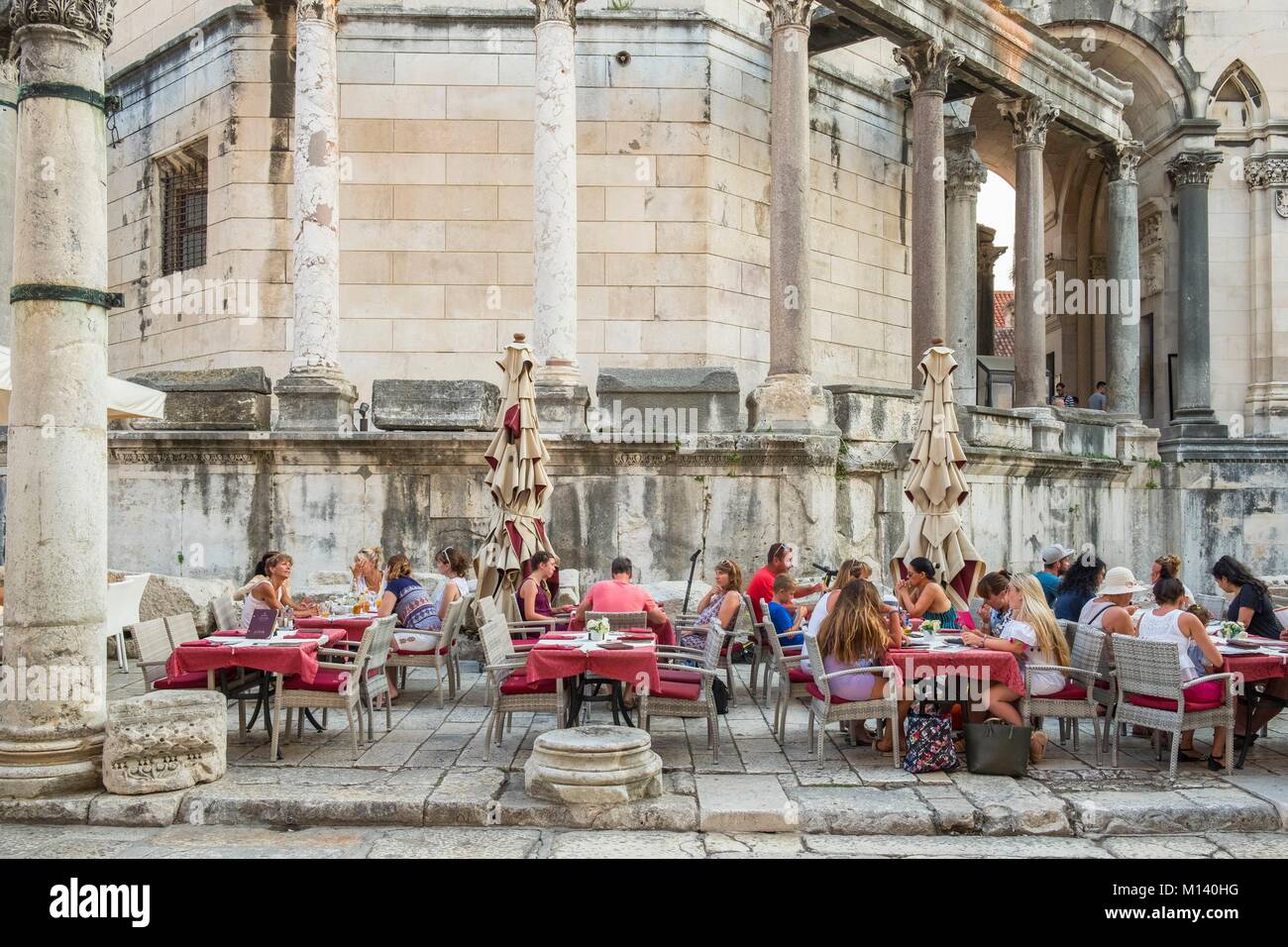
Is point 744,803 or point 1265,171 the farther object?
point 1265,171

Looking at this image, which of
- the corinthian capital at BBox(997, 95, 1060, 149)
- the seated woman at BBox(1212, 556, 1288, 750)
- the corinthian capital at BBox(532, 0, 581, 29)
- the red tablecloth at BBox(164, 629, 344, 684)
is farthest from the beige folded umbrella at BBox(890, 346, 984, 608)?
the corinthian capital at BBox(997, 95, 1060, 149)

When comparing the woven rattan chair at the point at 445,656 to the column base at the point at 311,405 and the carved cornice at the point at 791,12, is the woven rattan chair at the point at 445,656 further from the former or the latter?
the carved cornice at the point at 791,12

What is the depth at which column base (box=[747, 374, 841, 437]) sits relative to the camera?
43.6 feet

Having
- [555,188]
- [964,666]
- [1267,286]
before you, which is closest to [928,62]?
[555,188]

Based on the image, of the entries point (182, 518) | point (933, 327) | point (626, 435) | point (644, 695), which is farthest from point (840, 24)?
point (644, 695)

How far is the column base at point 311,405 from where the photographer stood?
12922 mm

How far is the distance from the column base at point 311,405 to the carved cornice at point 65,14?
6.55 meters

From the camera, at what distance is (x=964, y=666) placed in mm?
7090

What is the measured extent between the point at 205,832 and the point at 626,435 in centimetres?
746

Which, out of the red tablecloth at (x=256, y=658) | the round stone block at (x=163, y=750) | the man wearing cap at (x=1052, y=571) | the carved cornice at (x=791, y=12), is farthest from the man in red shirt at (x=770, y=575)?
the carved cornice at (x=791, y=12)

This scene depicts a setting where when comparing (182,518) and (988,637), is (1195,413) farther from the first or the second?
(182,518)

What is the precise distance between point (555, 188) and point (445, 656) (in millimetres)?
6476

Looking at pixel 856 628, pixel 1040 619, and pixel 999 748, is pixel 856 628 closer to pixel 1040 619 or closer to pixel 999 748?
pixel 999 748

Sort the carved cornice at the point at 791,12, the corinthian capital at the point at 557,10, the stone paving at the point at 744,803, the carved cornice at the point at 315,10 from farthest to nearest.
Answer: the carved cornice at the point at 791,12 < the carved cornice at the point at 315,10 < the corinthian capital at the point at 557,10 < the stone paving at the point at 744,803
